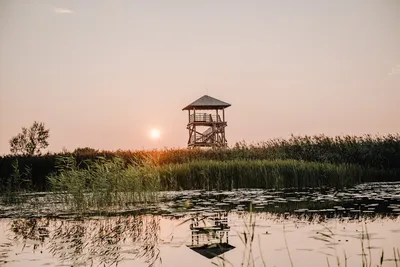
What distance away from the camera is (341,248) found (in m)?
5.35

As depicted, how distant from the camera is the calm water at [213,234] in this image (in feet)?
16.6

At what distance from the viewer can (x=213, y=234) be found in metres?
6.13

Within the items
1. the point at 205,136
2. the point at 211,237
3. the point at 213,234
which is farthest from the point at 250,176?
the point at 205,136

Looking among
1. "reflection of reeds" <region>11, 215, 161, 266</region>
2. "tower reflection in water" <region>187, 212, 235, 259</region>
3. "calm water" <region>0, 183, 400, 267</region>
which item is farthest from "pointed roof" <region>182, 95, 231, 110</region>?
"tower reflection in water" <region>187, 212, 235, 259</region>

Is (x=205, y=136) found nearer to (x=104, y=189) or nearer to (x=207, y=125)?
(x=207, y=125)

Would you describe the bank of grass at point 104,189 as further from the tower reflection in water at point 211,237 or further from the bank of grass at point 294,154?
the bank of grass at point 294,154

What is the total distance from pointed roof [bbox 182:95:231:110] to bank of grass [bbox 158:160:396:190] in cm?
1884

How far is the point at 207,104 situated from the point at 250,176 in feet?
65.4

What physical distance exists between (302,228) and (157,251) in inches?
Answer: 85.4

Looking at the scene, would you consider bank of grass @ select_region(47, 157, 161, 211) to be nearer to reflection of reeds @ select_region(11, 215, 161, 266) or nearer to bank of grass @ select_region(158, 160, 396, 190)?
reflection of reeds @ select_region(11, 215, 161, 266)

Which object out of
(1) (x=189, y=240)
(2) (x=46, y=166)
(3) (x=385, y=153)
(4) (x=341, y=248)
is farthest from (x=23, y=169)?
(4) (x=341, y=248)

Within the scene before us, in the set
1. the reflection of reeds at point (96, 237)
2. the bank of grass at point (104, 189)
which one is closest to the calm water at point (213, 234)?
the reflection of reeds at point (96, 237)

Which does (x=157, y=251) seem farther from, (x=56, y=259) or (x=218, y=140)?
(x=218, y=140)

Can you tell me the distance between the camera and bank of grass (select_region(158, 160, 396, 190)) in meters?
14.5
